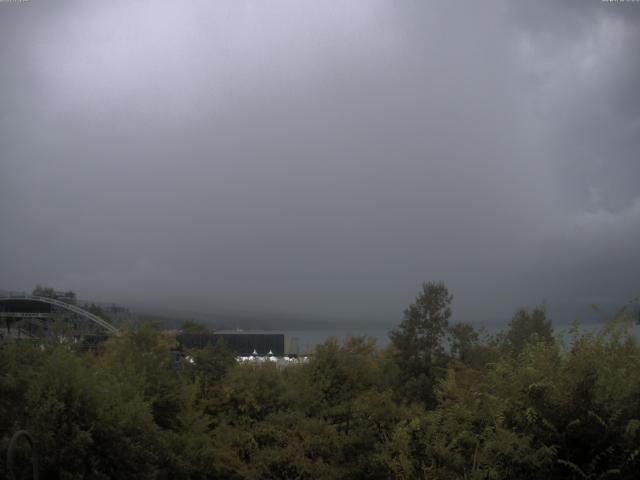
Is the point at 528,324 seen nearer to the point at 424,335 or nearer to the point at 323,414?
the point at 424,335

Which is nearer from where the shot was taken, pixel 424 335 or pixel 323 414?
pixel 323 414

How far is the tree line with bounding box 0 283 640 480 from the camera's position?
9.48m

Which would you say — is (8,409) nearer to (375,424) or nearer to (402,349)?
(375,424)

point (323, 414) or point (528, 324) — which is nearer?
point (323, 414)

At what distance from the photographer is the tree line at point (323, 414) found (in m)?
9.48

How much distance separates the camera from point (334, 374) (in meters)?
21.1

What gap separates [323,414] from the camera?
20047 mm

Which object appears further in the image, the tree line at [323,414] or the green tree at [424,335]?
the green tree at [424,335]

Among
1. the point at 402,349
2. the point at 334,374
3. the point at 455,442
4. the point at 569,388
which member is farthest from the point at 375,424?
the point at 402,349

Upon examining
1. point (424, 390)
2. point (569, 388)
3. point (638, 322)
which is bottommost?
A: point (424, 390)

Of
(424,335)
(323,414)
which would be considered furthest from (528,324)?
(323,414)

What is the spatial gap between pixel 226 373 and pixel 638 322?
18025mm

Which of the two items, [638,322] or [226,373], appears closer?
[638,322]

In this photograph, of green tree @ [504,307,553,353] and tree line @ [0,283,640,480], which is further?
green tree @ [504,307,553,353]
